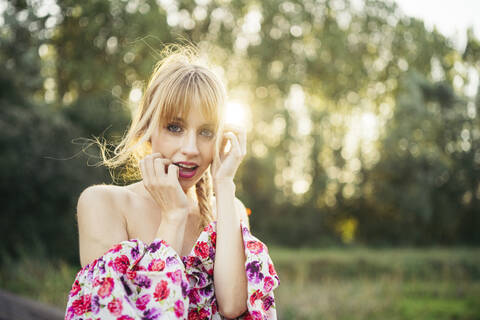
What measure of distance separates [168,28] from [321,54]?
22.0 feet

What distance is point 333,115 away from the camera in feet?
63.9

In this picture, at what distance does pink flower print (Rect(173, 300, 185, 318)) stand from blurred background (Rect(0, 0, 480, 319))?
31.5ft

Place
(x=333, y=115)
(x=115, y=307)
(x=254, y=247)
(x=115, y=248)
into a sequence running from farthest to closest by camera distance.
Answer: (x=333, y=115) < (x=254, y=247) < (x=115, y=248) < (x=115, y=307)

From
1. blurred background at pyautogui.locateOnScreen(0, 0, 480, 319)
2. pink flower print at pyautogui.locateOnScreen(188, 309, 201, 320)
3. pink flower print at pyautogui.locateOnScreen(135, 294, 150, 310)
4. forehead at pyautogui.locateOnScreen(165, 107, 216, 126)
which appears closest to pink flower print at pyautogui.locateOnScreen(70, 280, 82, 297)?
pink flower print at pyautogui.locateOnScreen(135, 294, 150, 310)

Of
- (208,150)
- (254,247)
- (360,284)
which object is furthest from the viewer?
(360,284)

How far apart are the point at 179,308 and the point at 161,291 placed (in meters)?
0.09

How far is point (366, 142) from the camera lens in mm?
18922

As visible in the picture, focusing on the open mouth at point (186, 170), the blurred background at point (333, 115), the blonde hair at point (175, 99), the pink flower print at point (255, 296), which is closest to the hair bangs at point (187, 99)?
the blonde hair at point (175, 99)

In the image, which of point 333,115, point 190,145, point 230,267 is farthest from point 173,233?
point 333,115

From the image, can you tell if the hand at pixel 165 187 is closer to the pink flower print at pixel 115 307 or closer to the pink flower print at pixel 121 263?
the pink flower print at pixel 121 263

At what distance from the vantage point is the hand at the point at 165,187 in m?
1.89

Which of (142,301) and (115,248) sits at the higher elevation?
(115,248)

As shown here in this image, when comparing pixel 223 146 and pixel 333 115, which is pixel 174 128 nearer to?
pixel 223 146

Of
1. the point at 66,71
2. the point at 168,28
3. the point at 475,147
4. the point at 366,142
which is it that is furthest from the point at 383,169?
the point at 66,71
